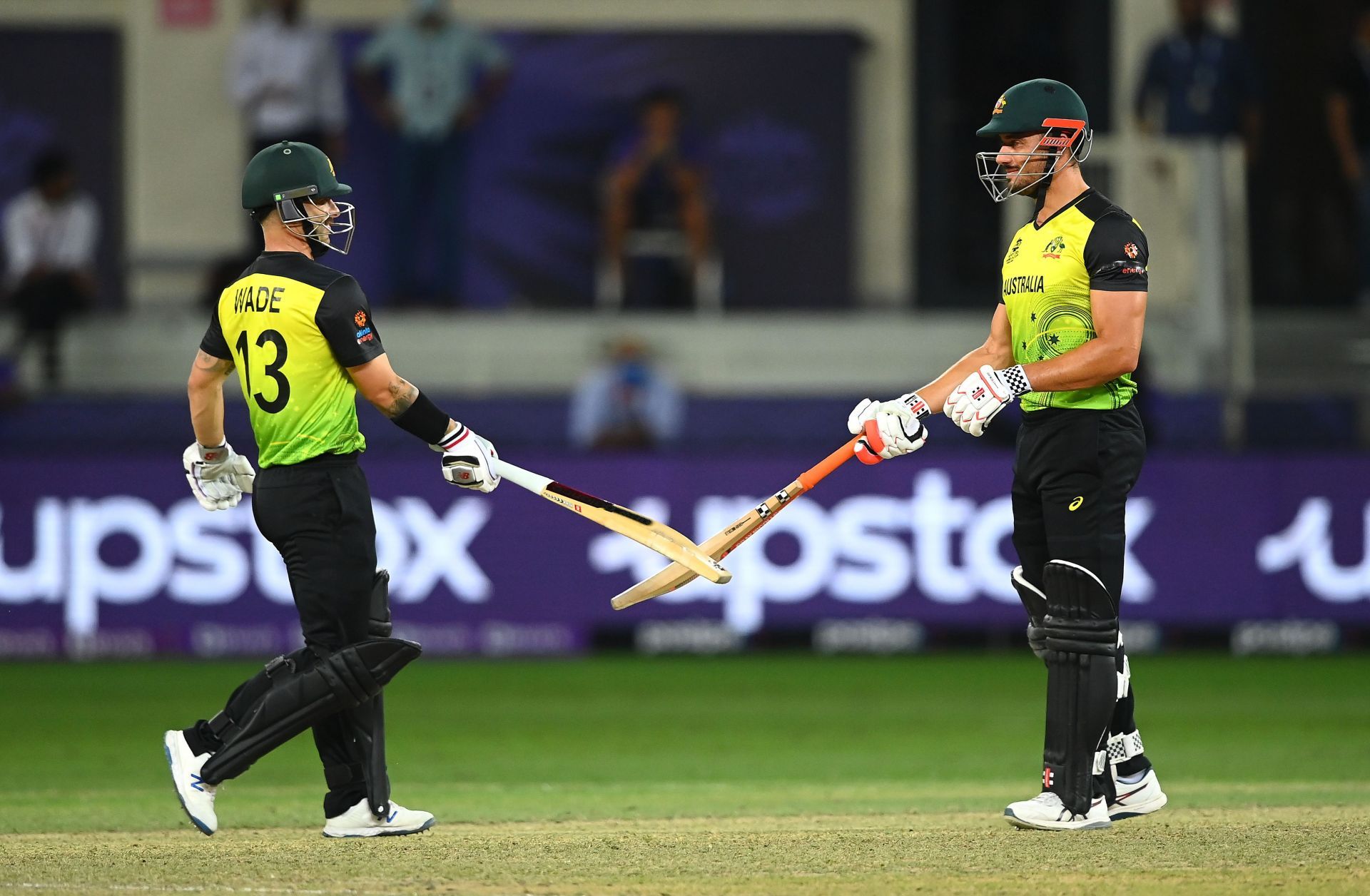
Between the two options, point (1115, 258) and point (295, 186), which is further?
point (295, 186)

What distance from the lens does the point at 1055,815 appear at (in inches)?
267

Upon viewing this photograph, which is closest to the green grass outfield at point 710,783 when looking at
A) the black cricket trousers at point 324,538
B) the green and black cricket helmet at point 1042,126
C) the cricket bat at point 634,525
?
the black cricket trousers at point 324,538

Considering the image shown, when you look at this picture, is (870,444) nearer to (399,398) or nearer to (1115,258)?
(1115,258)

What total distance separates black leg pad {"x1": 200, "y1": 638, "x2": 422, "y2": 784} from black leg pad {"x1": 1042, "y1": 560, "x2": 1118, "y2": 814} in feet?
6.93

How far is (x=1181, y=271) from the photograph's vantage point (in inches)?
591

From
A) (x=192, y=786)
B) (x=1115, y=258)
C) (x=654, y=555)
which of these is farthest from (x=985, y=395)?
(x=654, y=555)

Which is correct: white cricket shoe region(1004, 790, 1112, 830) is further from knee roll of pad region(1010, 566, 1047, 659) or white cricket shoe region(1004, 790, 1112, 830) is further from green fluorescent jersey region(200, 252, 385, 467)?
green fluorescent jersey region(200, 252, 385, 467)

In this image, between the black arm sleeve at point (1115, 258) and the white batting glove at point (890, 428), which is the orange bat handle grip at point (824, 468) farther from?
the black arm sleeve at point (1115, 258)

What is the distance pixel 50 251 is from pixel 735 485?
18.9 ft

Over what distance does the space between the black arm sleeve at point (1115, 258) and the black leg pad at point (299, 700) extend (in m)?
2.53

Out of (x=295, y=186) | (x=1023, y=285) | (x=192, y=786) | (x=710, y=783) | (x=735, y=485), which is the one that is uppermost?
(x=295, y=186)

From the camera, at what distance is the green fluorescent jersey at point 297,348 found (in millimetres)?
6574

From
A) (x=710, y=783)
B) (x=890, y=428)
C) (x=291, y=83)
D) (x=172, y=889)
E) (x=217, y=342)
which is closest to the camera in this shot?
(x=172, y=889)

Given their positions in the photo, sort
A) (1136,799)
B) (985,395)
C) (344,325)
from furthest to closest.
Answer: (1136,799)
(985,395)
(344,325)
